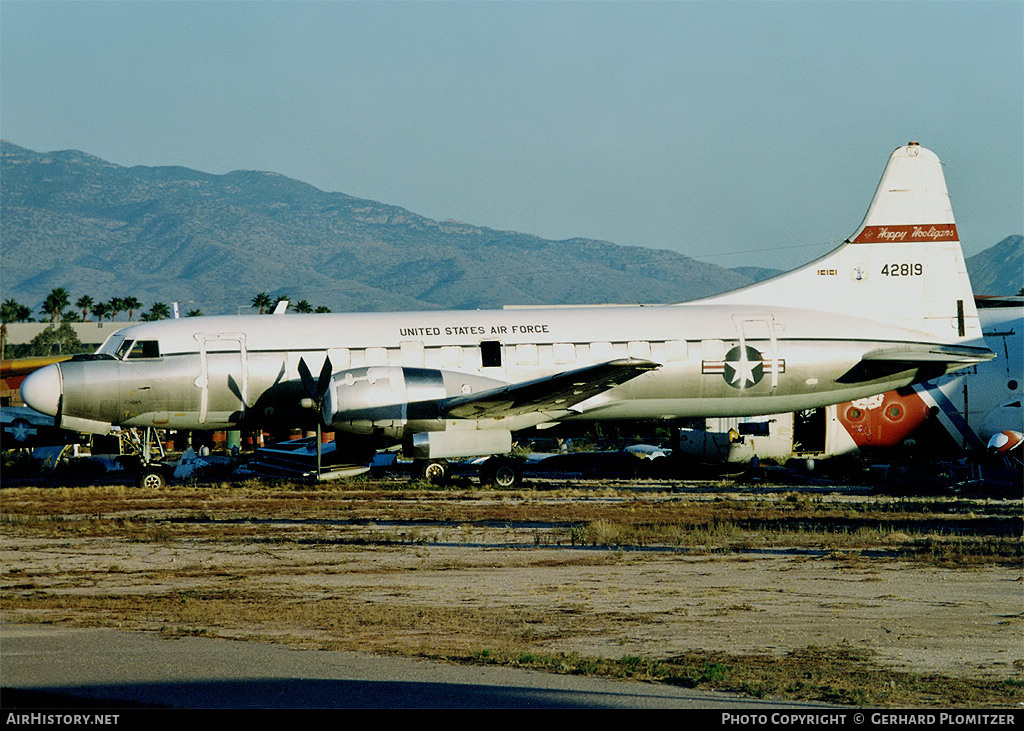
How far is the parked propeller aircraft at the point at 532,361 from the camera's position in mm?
27312

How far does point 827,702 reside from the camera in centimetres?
797

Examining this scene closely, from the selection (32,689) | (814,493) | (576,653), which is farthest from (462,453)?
(32,689)

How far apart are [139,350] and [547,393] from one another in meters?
10.6

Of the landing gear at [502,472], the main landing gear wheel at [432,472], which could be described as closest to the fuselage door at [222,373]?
the main landing gear wheel at [432,472]

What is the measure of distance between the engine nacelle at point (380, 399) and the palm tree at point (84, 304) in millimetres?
123292

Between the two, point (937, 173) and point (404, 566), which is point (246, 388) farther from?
point (937, 173)

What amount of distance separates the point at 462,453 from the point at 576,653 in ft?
58.8

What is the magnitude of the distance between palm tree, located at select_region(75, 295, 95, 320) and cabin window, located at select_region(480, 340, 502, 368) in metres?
122

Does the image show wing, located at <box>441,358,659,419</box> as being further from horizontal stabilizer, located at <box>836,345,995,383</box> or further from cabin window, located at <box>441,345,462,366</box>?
horizontal stabilizer, located at <box>836,345,995,383</box>

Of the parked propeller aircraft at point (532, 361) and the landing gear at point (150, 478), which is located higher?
the parked propeller aircraft at point (532, 361)

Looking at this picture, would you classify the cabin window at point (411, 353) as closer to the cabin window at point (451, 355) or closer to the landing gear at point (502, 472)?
the cabin window at point (451, 355)

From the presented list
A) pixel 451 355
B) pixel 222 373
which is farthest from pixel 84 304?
pixel 451 355

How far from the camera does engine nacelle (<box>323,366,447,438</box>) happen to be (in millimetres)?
26359

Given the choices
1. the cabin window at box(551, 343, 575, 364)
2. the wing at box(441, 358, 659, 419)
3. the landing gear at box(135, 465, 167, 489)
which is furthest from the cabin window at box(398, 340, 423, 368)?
the landing gear at box(135, 465, 167, 489)
